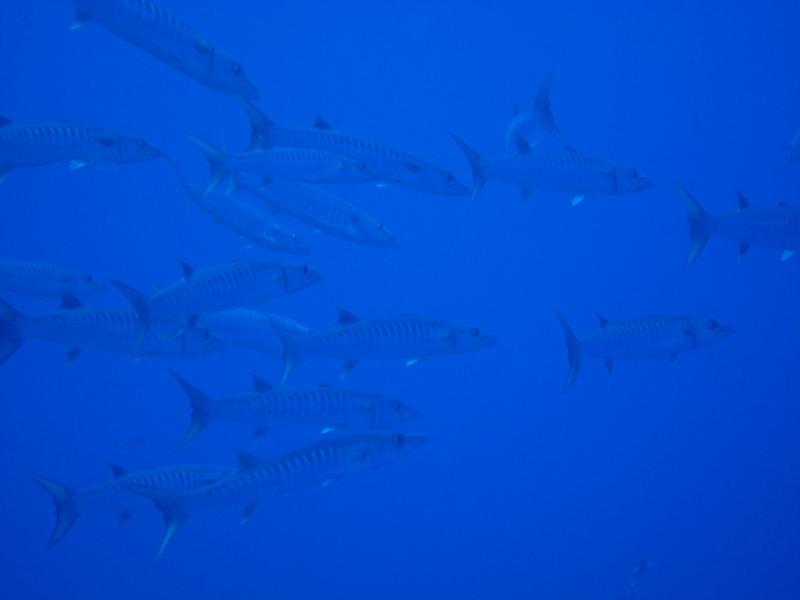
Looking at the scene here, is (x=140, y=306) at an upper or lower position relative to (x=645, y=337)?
lower

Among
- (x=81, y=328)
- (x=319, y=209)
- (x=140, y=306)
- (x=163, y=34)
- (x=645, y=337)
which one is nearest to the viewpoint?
(x=163, y=34)

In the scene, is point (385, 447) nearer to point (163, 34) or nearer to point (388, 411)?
point (388, 411)

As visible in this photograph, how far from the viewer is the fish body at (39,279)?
758 cm

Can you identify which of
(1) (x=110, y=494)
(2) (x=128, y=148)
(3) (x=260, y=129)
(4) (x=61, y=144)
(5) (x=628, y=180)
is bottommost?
(1) (x=110, y=494)

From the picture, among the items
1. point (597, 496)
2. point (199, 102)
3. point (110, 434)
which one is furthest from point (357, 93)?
point (597, 496)

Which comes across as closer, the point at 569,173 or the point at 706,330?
the point at 569,173

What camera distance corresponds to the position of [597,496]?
1661cm

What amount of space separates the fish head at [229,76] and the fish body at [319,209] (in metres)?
2.20

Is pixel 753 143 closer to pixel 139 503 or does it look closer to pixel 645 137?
pixel 645 137

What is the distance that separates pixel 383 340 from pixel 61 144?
299cm

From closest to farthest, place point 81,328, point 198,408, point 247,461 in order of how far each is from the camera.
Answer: point 247,461 → point 81,328 → point 198,408

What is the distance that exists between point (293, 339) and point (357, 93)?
13.8 meters

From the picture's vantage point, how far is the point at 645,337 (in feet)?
20.9

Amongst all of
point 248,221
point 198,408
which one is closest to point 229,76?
point 248,221
